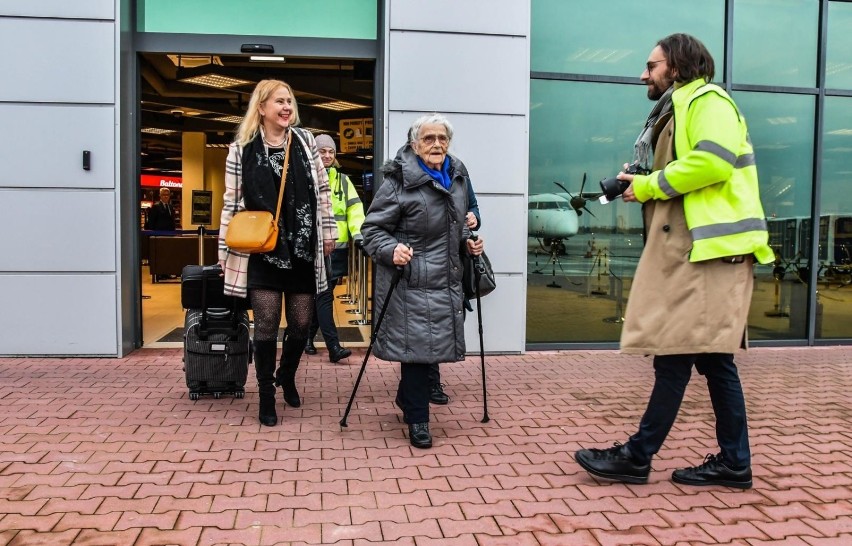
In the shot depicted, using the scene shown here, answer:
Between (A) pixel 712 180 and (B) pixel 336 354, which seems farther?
(B) pixel 336 354

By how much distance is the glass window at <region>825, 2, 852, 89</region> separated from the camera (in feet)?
25.2

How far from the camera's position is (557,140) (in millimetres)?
7176

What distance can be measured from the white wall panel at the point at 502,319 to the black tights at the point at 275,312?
245 cm

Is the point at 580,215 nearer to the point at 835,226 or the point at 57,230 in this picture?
the point at 835,226

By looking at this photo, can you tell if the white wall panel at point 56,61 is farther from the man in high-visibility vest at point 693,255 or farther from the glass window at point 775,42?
the glass window at point 775,42

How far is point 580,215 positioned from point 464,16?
2.22 m

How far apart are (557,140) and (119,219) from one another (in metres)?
4.10

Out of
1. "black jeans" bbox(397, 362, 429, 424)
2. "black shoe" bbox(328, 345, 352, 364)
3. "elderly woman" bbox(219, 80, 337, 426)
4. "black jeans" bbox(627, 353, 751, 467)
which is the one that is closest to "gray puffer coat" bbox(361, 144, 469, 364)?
"black jeans" bbox(397, 362, 429, 424)

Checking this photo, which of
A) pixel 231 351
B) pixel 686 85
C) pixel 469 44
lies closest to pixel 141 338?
pixel 231 351

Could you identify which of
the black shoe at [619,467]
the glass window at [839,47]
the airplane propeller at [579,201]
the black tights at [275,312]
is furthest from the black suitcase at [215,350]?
the glass window at [839,47]

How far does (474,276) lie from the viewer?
4426mm

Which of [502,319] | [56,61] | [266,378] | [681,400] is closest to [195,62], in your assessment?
[56,61]

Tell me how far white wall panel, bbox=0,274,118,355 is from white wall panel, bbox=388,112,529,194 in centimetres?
285

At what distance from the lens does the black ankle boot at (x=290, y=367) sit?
4.62m
